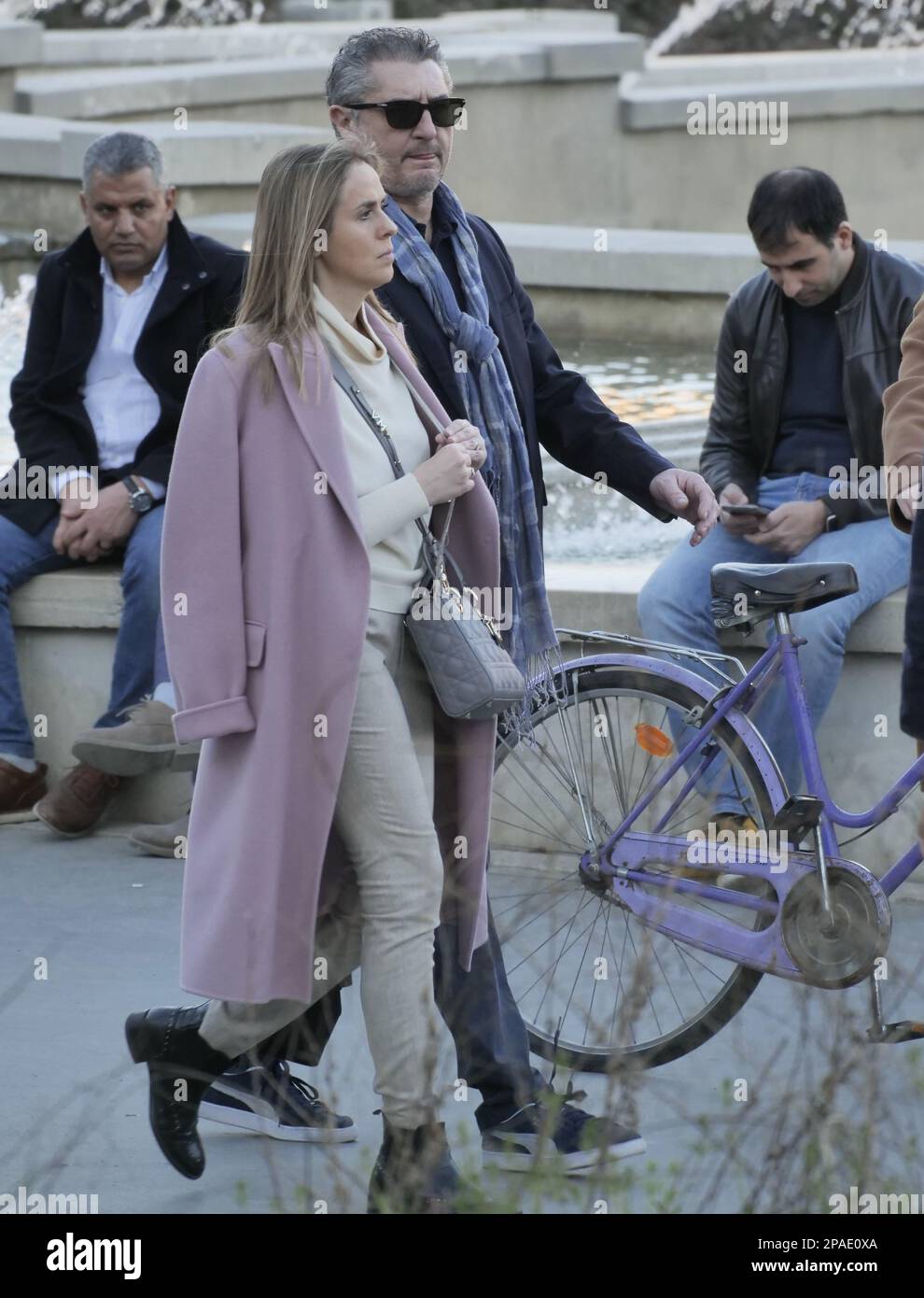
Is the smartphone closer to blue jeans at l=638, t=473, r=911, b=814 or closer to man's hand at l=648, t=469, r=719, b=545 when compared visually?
blue jeans at l=638, t=473, r=911, b=814

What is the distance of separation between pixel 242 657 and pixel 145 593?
236 cm

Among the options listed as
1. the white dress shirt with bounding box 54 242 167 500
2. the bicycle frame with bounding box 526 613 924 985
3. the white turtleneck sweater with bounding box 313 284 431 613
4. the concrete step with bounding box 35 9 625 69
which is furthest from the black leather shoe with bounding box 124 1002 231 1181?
the concrete step with bounding box 35 9 625 69

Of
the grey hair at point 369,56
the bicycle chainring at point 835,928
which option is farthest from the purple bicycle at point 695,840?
the grey hair at point 369,56

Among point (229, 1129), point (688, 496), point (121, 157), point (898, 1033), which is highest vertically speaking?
point (121, 157)

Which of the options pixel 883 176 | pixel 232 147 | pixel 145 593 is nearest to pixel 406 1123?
pixel 145 593

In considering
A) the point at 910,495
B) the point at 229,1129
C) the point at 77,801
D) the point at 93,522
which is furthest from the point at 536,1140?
the point at 93,522

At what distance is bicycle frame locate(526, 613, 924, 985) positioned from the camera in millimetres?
4414

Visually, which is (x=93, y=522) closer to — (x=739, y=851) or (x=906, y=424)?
(x=739, y=851)

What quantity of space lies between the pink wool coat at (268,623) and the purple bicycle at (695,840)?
78 cm

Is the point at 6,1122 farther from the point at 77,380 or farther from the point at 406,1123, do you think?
the point at 77,380

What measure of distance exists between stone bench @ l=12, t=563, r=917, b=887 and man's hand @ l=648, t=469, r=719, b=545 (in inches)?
40.1

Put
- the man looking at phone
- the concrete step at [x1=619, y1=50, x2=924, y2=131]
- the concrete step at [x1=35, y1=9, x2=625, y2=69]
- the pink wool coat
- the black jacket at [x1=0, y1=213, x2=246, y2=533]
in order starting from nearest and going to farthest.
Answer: the pink wool coat
the man looking at phone
the black jacket at [x1=0, y1=213, x2=246, y2=533]
the concrete step at [x1=619, y1=50, x2=924, y2=131]
the concrete step at [x1=35, y1=9, x2=625, y2=69]

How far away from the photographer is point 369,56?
4082 mm

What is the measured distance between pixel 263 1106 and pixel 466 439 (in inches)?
51.9
